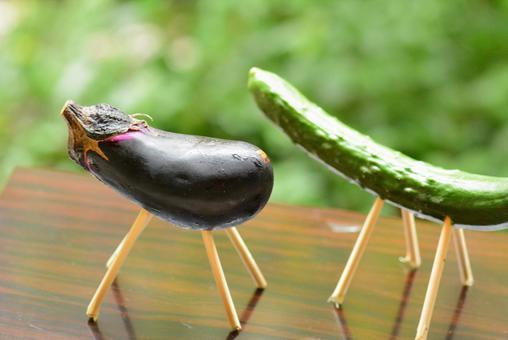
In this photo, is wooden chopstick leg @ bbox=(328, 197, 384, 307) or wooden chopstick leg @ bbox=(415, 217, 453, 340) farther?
wooden chopstick leg @ bbox=(328, 197, 384, 307)

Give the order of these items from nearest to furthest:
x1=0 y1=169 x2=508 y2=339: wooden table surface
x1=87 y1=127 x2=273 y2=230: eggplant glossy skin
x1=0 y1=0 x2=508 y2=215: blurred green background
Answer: x1=87 y1=127 x2=273 y2=230: eggplant glossy skin
x1=0 y1=169 x2=508 y2=339: wooden table surface
x1=0 y1=0 x2=508 y2=215: blurred green background

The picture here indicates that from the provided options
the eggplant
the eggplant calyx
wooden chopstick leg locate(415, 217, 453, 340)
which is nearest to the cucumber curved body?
wooden chopstick leg locate(415, 217, 453, 340)

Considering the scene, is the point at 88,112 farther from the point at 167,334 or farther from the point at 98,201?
the point at 98,201

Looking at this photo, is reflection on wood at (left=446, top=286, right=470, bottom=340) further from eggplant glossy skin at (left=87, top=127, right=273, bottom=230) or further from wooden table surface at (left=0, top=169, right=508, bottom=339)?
eggplant glossy skin at (left=87, top=127, right=273, bottom=230)

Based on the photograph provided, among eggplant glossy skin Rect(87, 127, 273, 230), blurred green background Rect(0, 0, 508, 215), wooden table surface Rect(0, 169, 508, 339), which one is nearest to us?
eggplant glossy skin Rect(87, 127, 273, 230)

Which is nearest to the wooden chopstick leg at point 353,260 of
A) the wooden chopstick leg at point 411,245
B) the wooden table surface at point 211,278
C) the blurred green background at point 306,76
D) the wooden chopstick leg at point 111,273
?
the wooden table surface at point 211,278

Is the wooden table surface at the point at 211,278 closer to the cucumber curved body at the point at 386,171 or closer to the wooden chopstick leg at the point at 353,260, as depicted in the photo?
the wooden chopstick leg at the point at 353,260

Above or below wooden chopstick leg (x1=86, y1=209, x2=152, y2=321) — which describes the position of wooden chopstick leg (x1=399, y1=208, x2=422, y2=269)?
above
